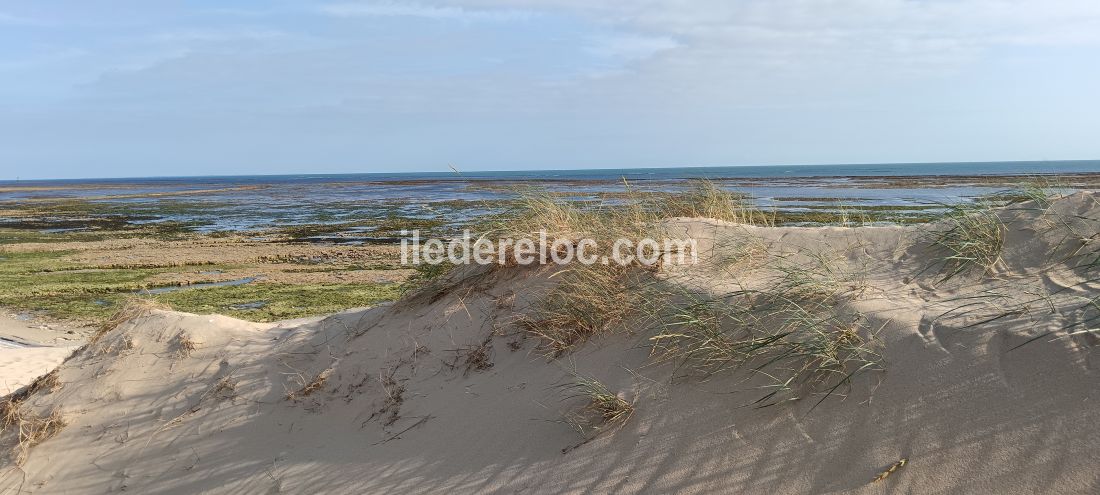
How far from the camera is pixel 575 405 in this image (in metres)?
4.10

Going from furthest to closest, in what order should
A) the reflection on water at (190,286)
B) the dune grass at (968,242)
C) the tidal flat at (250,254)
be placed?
1. the reflection on water at (190,286)
2. the tidal flat at (250,254)
3. the dune grass at (968,242)

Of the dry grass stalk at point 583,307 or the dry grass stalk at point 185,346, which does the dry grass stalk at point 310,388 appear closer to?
the dry grass stalk at point 185,346

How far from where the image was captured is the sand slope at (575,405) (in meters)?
3.12

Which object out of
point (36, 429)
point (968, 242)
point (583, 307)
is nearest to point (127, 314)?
point (36, 429)

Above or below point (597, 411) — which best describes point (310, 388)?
below

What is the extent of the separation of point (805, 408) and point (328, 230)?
23362mm

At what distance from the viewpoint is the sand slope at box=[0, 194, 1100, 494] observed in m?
3.12

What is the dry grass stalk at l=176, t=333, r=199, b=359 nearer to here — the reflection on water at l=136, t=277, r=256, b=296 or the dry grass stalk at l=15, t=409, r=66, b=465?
the dry grass stalk at l=15, t=409, r=66, b=465

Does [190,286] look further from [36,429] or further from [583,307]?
[583,307]

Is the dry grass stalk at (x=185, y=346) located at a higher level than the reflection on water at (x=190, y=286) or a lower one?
higher

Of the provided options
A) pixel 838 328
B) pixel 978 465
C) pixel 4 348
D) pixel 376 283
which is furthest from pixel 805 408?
pixel 376 283

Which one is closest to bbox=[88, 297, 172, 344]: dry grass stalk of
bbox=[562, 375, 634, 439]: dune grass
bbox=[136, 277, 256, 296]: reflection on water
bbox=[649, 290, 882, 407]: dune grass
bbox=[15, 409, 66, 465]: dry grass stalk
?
bbox=[15, 409, 66, 465]: dry grass stalk

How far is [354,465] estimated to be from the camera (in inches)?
167

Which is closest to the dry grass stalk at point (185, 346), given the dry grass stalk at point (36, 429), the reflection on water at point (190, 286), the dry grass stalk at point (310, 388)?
the dry grass stalk at point (36, 429)
